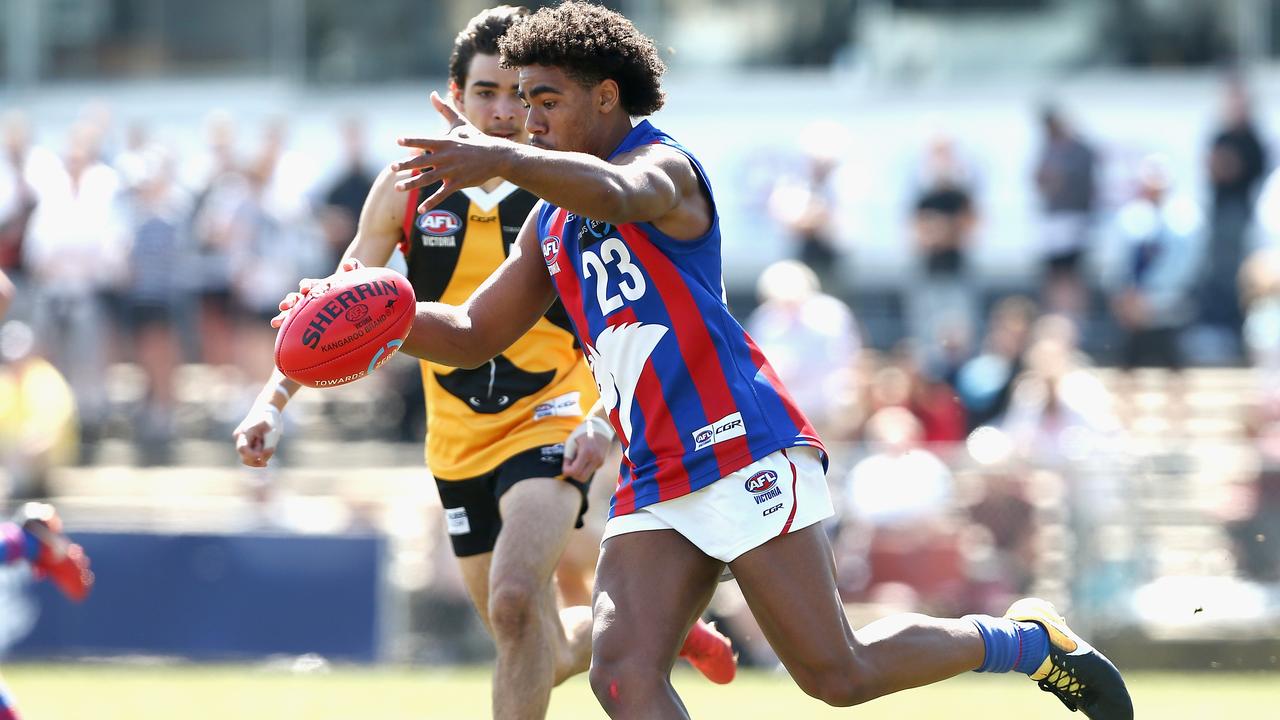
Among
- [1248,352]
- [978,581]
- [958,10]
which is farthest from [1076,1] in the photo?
[978,581]

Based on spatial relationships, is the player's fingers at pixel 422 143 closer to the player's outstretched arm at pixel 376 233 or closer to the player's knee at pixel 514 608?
the player's outstretched arm at pixel 376 233

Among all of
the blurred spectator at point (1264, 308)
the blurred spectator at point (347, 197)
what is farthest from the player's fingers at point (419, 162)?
the blurred spectator at point (347, 197)

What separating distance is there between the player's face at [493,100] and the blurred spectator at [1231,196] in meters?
9.22

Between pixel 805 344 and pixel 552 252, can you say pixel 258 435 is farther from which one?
pixel 805 344

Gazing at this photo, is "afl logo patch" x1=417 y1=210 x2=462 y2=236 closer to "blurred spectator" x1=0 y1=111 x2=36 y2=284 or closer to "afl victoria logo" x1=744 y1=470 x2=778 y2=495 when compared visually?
"afl victoria logo" x1=744 y1=470 x2=778 y2=495

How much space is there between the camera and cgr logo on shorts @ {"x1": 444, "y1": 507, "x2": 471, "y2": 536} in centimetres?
657

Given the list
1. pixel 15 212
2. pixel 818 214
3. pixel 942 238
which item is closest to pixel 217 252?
pixel 15 212

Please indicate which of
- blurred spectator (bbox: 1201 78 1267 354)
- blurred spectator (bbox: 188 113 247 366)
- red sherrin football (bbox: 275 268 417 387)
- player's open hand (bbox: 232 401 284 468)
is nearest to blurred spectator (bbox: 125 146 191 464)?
blurred spectator (bbox: 188 113 247 366)

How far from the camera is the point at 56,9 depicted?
20328 mm

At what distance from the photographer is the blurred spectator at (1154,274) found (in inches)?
542

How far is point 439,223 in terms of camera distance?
648cm

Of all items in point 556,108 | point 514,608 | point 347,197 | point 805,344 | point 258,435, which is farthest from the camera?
point 347,197

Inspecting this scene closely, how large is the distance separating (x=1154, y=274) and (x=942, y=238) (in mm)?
1636

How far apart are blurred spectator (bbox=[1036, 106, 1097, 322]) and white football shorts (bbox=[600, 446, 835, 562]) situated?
9808 millimetres
